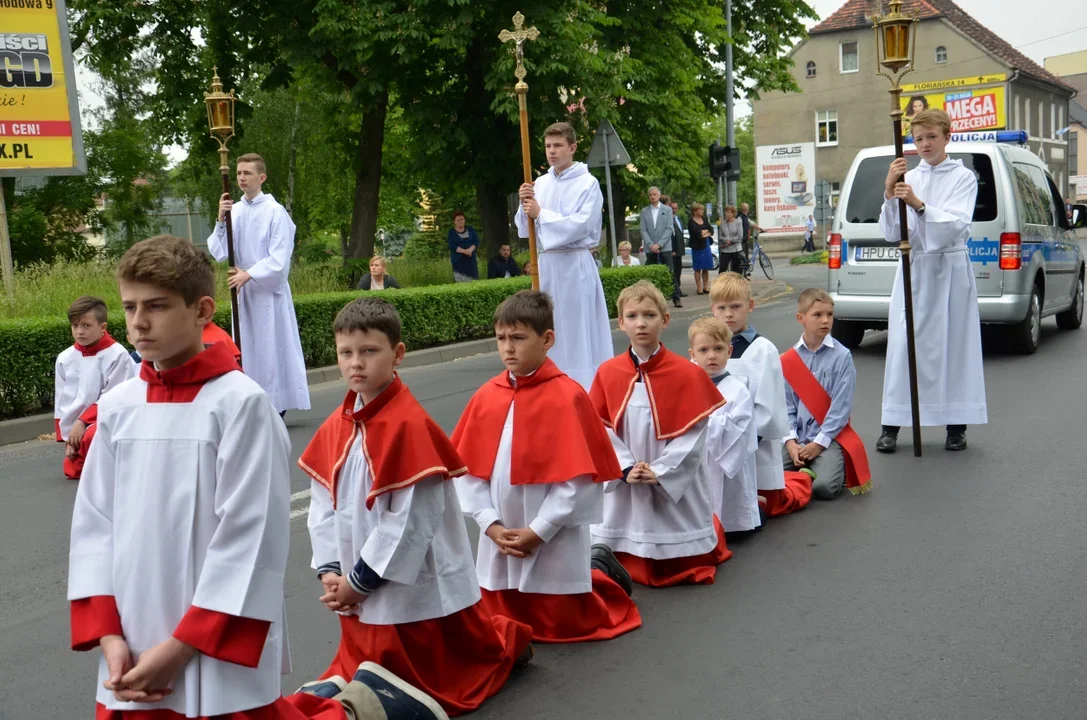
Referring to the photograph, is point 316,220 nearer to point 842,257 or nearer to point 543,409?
point 842,257

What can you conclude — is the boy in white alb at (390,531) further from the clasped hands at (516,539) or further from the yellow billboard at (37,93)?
the yellow billboard at (37,93)

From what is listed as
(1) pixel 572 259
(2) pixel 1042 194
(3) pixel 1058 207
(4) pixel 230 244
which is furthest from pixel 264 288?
(3) pixel 1058 207

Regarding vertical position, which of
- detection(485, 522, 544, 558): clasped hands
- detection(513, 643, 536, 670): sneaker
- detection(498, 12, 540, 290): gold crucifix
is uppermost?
detection(498, 12, 540, 290): gold crucifix

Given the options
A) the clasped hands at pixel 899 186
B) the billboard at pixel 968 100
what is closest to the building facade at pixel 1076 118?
the billboard at pixel 968 100

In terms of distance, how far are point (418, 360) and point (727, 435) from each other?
10151 mm

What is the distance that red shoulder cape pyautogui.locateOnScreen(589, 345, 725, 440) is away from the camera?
17.9 feet

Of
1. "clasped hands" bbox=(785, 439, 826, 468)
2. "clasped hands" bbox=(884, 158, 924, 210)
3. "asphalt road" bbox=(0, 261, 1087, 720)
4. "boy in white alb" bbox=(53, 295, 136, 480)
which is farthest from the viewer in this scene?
"boy in white alb" bbox=(53, 295, 136, 480)

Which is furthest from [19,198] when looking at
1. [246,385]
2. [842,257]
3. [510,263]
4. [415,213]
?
[415,213]

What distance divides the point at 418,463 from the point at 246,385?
0.96 metres

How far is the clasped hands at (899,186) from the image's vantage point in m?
8.08

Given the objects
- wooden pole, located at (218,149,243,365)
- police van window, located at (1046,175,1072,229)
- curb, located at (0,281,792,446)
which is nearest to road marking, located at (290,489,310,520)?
wooden pole, located at (218,149,243,365)

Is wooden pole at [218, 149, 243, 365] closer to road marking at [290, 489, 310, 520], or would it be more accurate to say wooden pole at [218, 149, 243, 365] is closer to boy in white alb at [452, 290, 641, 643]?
road marking at [290, 489, 310, 520]

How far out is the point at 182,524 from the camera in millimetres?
2902

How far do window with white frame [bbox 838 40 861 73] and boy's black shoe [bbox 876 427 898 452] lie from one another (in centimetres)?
5904
